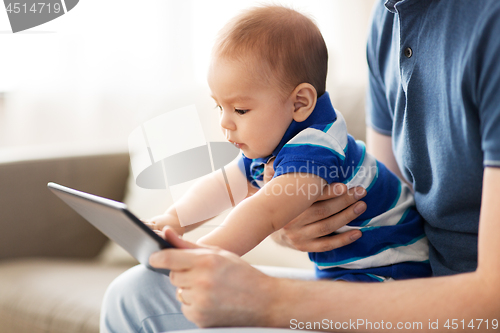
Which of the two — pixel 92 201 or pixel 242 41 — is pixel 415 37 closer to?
pixel 242 41

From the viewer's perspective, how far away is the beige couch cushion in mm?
966

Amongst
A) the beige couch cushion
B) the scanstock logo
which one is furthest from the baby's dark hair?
the scanstock logo

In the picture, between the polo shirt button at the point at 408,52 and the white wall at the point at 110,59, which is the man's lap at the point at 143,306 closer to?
the polo shirt button at the point at 408,52

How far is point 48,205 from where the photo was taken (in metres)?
1.24

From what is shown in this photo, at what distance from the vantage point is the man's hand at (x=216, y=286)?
48 cm

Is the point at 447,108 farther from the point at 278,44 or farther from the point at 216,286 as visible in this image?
the point at 216,286

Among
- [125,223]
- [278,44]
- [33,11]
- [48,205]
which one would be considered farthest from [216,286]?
[33,11]

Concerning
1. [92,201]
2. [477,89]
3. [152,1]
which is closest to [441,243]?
[477,89]

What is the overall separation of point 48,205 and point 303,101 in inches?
36.5

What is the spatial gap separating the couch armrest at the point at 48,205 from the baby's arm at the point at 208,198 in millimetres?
625

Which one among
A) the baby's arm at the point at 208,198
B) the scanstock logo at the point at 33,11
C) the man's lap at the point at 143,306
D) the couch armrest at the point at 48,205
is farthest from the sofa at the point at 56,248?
the scanstock logo at the point at 33,11

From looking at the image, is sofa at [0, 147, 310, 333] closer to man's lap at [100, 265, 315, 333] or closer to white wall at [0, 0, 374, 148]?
man's lap at [100, 265, 315, 333]

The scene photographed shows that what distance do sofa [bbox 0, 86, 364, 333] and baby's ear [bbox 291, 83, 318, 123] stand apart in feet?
1.66

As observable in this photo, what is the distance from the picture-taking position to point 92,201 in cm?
46
